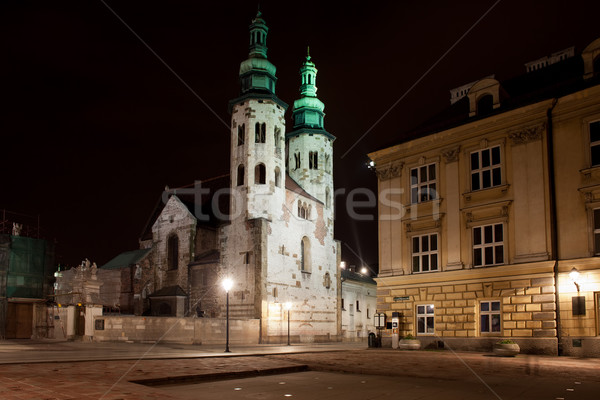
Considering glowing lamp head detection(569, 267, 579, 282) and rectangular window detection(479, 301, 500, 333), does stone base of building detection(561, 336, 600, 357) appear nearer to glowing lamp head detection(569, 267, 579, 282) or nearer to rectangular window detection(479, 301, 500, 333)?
glowing lamp head detection(569, 267, 579, 282)

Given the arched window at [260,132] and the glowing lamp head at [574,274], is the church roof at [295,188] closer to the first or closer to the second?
the arched window at [260,132]

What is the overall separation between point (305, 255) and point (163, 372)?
39.9 m

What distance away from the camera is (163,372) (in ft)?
47.5

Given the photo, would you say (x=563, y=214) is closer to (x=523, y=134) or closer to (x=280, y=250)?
(x=523, y=134)

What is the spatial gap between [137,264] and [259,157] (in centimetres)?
1726

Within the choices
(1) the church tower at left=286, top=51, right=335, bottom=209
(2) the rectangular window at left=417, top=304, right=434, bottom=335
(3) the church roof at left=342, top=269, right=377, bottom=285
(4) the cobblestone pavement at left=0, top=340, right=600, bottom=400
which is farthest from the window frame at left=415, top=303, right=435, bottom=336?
(3) the church roof at left=342, top=269, right=377, bottom=285

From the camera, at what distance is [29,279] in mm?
44156

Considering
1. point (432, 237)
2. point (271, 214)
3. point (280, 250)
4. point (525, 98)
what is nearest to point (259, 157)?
point (271, 214)

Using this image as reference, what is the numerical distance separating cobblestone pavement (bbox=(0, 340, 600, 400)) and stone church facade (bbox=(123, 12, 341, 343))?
93.4ft

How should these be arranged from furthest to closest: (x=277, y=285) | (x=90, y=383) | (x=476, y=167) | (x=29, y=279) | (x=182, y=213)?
(x=182, y=213), (x=277, y=285), (x=29, y=279), (x=476, y=167), (x=90, y=383)

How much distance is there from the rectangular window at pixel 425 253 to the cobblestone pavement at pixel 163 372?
7.18 meters

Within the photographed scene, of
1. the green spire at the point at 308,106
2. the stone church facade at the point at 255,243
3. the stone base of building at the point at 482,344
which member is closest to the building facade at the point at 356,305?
the stone church facade at the point at 255,243

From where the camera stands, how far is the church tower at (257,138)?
49.3 meters

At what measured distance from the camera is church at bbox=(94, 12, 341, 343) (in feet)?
157
